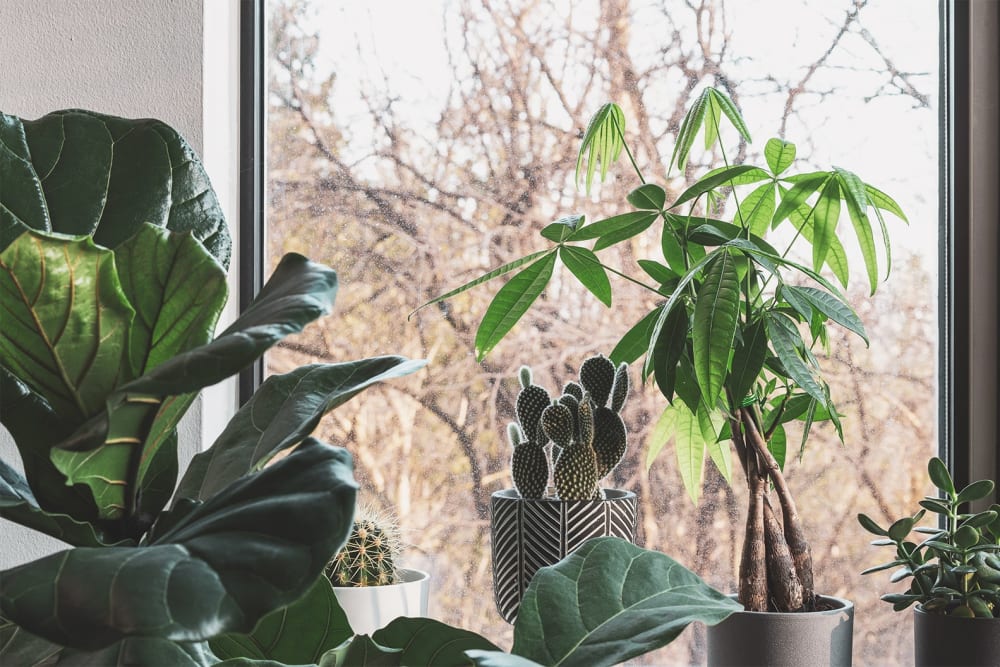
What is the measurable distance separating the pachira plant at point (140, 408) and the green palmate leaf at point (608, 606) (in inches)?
6.7

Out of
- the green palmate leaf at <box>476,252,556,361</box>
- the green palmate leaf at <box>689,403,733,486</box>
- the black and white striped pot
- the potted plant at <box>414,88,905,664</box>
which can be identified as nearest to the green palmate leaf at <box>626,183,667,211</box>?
the potted plant at <box>414,88,905,664</box>

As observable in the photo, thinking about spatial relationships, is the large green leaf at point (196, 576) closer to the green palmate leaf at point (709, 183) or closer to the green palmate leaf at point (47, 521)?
the green palmate leaf at point (47, 521)

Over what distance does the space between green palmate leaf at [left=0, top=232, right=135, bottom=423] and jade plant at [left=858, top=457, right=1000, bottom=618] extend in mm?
936

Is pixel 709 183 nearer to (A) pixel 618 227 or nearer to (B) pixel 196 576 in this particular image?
(A) pixel 618 227

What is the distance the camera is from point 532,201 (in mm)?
1307

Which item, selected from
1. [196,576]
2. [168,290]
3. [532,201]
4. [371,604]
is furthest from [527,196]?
[196,576]

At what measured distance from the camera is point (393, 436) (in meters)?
1.31

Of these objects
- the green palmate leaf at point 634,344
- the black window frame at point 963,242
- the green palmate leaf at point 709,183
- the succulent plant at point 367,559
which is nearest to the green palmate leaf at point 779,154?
the green palmate leaf at point 709,183

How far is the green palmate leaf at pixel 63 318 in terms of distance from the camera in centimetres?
32

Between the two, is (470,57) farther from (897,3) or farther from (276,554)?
(276,554)

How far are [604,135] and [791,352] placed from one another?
39 cm

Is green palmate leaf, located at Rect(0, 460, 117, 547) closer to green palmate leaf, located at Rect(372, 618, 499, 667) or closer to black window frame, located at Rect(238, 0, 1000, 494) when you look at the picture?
green palmate leaf, located at Rect(372, 618, 499, 667)

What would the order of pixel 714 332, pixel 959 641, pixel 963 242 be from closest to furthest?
pixel 714 332 < pixel 959 641 < pixel 963 242

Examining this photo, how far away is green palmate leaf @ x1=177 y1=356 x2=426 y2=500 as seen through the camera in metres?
0.36
